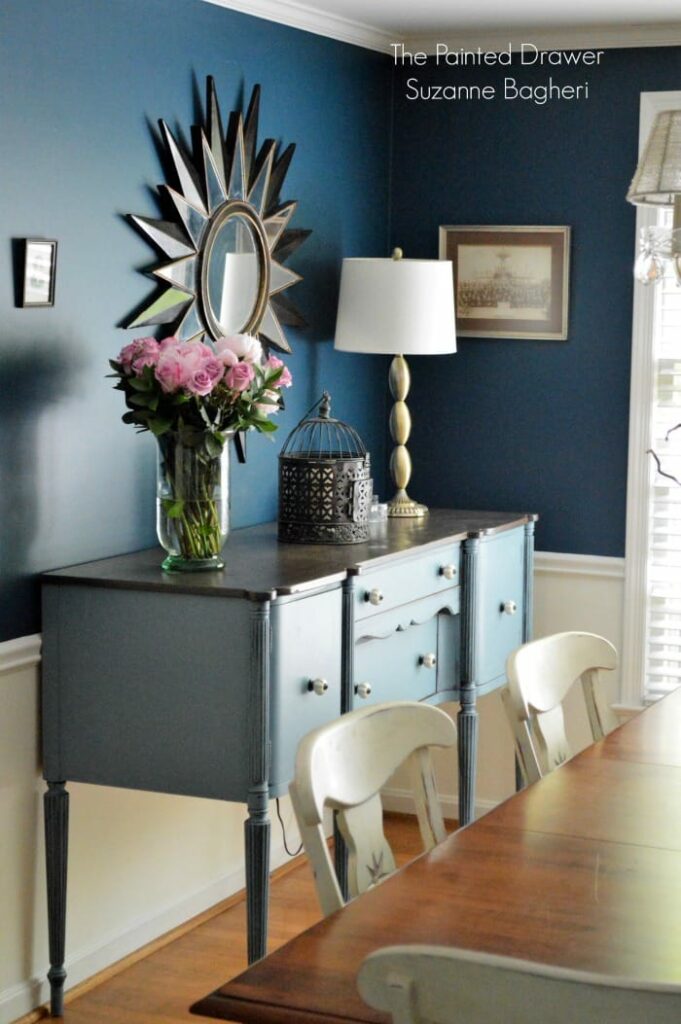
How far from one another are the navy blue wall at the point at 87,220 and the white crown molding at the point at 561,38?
26.8 inches

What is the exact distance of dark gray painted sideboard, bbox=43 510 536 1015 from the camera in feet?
10.5

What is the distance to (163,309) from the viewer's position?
3.75 m

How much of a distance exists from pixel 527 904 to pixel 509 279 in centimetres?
319

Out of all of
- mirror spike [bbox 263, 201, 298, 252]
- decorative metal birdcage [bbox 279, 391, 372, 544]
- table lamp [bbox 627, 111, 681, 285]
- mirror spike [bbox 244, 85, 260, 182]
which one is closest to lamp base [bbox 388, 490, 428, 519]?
decorative metal birdcage [bbox 279, 391, 372, 544]

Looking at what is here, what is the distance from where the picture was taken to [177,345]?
3.30 m

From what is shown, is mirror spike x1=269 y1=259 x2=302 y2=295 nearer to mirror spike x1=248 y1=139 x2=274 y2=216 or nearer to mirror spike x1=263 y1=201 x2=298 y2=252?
mirror spike x1=263 y1=201 x2=298 y2=252

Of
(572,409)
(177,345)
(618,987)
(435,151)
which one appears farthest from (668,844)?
(435,151)

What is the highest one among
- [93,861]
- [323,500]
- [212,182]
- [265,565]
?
[212,182]

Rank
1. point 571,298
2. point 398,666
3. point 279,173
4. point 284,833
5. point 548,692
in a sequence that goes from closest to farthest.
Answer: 1. point 548,692
2. point 398,666
3. point 279,173
4. point 284,833
5. point 571,298

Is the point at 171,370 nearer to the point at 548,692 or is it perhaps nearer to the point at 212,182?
the point at 212,182

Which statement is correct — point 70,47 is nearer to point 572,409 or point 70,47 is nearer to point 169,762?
point 169,762

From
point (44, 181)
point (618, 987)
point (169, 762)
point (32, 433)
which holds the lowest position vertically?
point (169, 762)

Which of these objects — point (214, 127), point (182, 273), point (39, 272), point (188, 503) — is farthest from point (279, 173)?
point (188, 503)

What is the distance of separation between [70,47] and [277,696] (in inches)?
60.2
